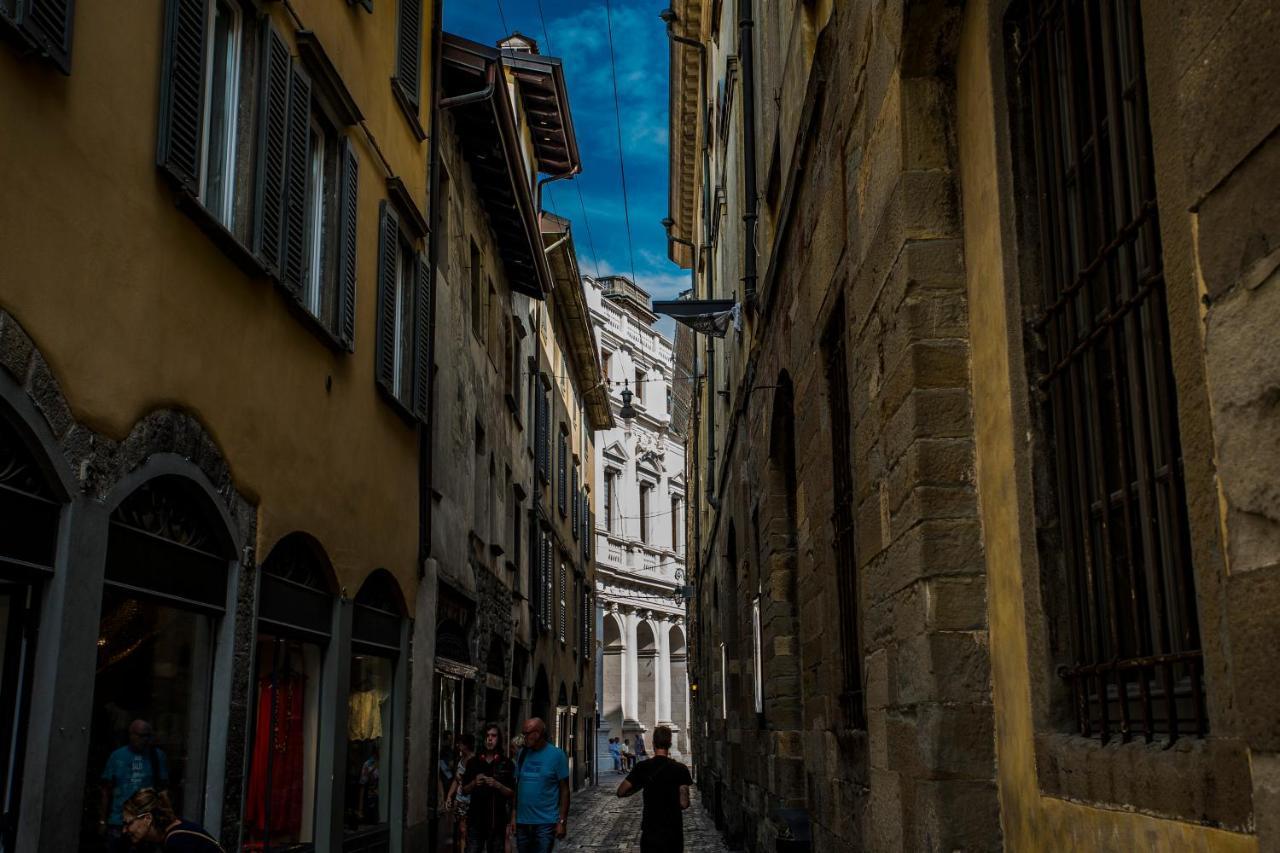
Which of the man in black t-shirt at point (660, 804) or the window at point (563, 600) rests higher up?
the window at point (563, 600)

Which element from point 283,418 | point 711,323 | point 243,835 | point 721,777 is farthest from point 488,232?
point 243,835

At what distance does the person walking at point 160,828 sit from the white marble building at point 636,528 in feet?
117

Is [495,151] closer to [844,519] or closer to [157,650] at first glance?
[844,519]

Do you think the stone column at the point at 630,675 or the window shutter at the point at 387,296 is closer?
the window shutter at the point at 387,296

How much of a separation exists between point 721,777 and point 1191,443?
19.1 metres

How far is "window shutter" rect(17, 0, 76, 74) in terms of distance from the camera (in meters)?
5.43

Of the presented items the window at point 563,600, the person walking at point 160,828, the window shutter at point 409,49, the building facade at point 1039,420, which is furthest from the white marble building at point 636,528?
the person walking at point 160,828

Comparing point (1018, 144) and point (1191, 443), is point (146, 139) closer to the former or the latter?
point (1018, 144)

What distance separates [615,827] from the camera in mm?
21891

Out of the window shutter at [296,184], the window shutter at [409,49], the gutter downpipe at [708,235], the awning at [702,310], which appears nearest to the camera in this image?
the window shutter at [296,184]

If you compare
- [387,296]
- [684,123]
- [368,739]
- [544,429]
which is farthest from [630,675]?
[387,296]

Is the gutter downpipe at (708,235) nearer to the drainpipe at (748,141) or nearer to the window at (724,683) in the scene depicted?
the window at (724,683)

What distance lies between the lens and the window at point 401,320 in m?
11.7

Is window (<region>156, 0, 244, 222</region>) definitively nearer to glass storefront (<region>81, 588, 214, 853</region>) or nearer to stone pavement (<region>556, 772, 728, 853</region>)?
glass storefront (<region>81, 588, 214, 853</region>)
